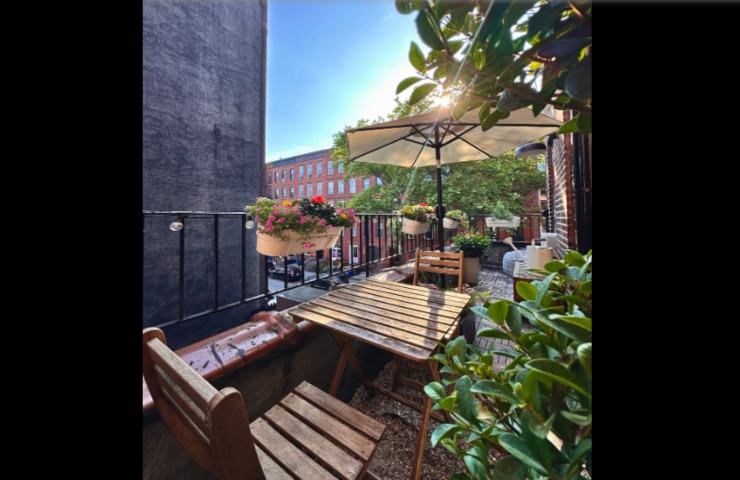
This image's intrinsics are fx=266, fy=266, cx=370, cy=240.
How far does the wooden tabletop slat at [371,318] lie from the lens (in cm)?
153

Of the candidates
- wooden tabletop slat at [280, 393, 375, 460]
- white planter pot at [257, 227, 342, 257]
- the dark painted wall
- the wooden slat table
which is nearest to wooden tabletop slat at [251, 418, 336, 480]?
wooden tabletop slat at [280, 393, 375, 460]

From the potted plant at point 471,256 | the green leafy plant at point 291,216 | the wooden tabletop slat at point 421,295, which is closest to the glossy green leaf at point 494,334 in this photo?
the wooden tabletop slat at point 421,295

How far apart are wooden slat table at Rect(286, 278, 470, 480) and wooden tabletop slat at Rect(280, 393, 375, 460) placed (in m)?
0.41

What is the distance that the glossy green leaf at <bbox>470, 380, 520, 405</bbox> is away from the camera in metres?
0.64

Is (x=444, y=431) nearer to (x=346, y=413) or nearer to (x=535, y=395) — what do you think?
(x=535, y=395)

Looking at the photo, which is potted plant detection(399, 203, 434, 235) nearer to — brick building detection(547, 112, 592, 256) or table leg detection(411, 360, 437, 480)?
brick building detection(547, 112, 592, 256)

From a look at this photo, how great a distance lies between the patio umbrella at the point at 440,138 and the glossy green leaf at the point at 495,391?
103 inches

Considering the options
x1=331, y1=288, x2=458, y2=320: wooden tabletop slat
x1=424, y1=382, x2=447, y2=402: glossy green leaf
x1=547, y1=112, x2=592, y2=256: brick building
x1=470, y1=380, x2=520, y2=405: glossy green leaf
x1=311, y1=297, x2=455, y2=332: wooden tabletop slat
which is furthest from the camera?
x1=547, y1=112, x2=592, y2=256: brick building

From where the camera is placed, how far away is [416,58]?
30.3 inches

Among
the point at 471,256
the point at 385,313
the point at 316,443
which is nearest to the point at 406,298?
the point at 385,313
